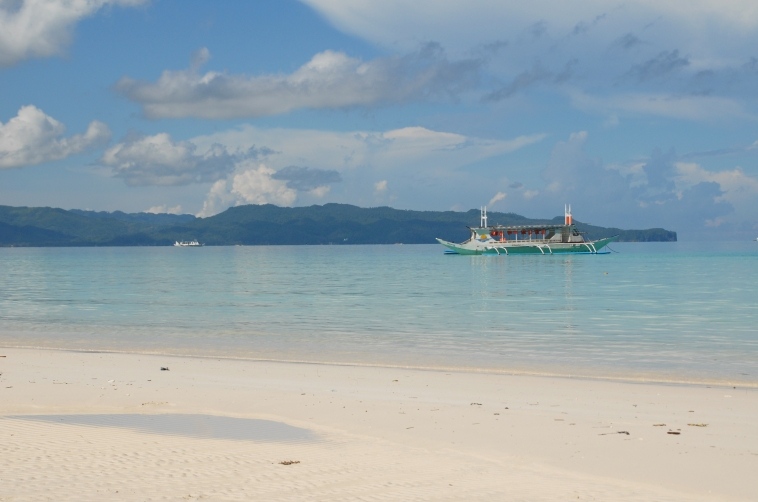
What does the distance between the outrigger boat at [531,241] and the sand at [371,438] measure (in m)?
142

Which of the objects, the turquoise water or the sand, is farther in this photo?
the turquoise water

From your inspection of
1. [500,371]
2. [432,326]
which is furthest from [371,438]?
[432,326]

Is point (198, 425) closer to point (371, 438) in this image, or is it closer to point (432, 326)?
point (371, 438)

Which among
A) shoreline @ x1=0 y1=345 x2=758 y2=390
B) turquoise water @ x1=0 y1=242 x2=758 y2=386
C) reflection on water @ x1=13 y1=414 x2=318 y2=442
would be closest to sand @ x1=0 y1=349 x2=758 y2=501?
reflection on water @ x1=13 y1=414 x2=318 y2=442

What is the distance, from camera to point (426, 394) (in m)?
14.4

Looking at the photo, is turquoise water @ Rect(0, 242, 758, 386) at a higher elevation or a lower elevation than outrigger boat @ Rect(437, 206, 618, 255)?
lower

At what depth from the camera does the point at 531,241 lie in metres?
157

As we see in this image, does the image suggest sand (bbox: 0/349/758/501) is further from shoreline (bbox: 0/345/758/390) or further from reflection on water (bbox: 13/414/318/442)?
shoreline (bbox: 0/345/758/390)

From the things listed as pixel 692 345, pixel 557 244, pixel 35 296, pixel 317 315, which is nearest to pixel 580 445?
pixel 692 345

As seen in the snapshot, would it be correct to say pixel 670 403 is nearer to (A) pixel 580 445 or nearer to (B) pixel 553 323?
(A) pixel 580 445

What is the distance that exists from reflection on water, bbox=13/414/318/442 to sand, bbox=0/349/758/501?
0.11 ft

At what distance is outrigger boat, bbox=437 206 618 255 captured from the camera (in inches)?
6093

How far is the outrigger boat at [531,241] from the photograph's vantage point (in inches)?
6093

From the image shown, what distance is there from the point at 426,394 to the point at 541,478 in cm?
587
